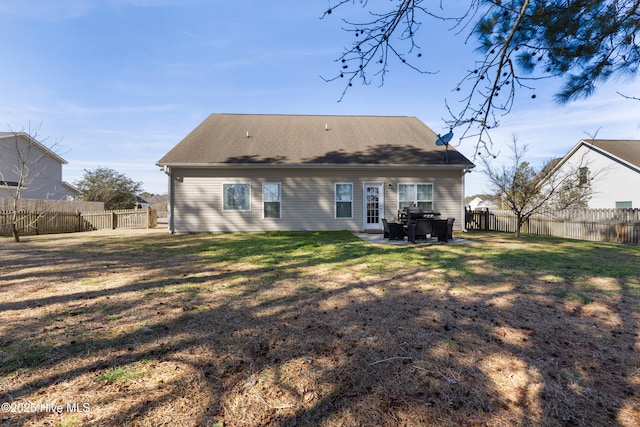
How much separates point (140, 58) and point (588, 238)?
2145cm

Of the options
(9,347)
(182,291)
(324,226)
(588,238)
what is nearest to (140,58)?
(324,226)

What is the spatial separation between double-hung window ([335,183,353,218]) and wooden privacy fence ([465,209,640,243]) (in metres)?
8.08

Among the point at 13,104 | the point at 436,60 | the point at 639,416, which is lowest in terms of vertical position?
the point at 639,416

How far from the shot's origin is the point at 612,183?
70.7ft

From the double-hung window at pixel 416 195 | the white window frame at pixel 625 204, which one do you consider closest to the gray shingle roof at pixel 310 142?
the double-hung window at pixel 416 195

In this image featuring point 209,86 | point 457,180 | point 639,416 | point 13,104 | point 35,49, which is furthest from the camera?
point 209,86

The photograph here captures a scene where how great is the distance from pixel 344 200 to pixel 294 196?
2334 millimetres

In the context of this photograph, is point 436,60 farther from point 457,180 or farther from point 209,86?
point 209,86

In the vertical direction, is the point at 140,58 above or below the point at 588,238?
above

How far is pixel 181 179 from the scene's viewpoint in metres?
13.6

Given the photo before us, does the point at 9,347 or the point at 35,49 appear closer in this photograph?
the point at 9,347

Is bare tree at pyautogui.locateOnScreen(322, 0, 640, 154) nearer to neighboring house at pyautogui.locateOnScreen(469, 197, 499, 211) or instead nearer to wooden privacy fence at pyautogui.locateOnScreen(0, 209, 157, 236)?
Answer: neighboring house at pyautogui.locateOnScreen(469, 197, 499, 211)

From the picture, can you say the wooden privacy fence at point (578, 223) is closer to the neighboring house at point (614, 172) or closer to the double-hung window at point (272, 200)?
the neighboring house at point (614, 172)

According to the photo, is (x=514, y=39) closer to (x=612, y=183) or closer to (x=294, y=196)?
A: (x=294, y=196)
